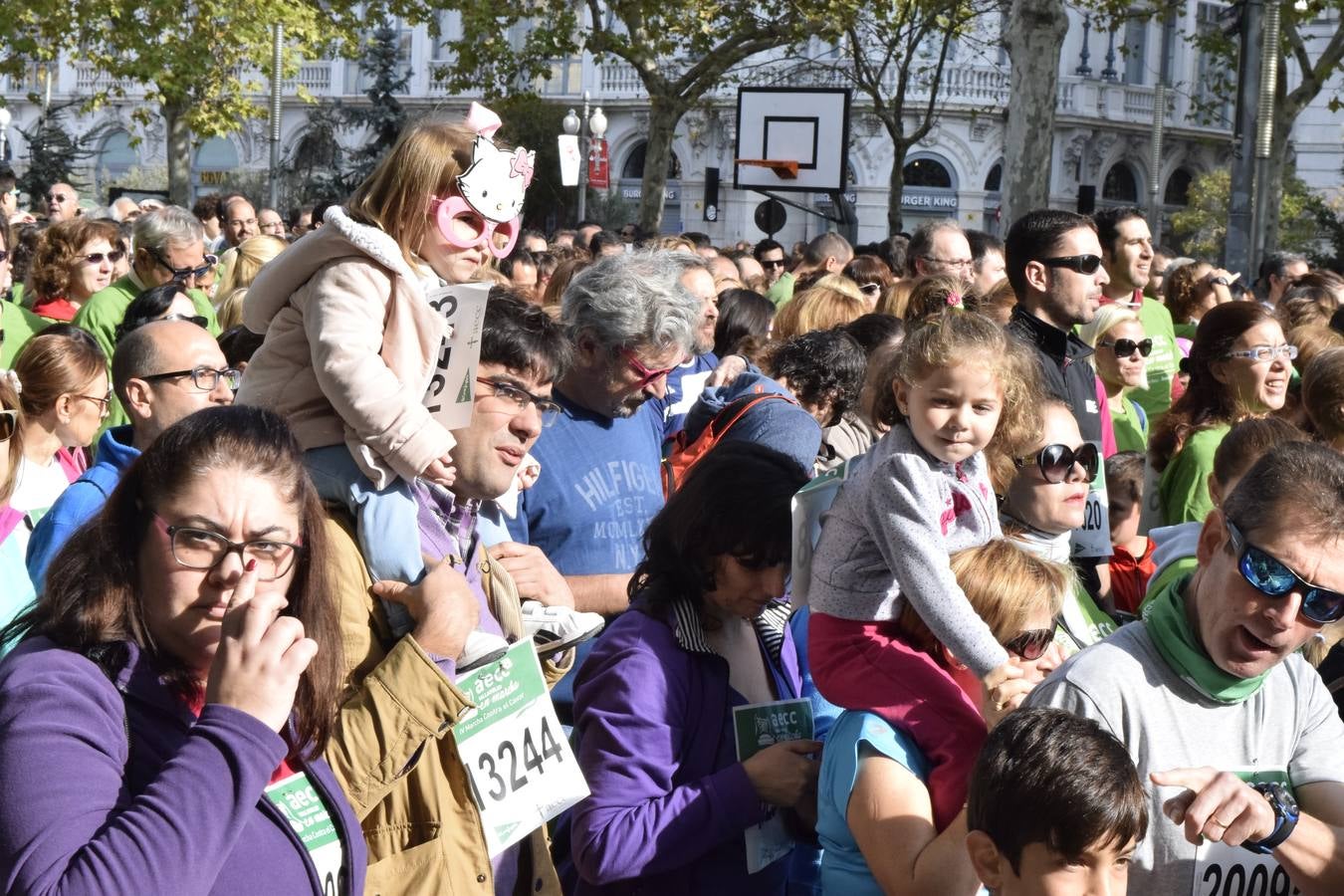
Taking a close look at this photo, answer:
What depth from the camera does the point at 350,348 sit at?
330 cm

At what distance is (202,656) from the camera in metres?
2.42

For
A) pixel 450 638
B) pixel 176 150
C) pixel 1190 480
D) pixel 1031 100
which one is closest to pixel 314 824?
pixel 450 638

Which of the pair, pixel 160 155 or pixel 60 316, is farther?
pixel 160 155

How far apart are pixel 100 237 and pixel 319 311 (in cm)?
549

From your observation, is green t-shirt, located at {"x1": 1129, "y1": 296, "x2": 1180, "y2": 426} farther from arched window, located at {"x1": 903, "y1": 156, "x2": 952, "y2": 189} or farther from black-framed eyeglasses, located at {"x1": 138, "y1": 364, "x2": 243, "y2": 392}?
arched window, located at {"x1": 903, "y1": 156, "x2": 952, "y2": 189}

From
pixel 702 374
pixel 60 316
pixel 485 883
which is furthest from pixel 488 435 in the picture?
pixel 60 316

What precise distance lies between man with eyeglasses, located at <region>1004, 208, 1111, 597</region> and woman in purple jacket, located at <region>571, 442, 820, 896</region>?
2.49 metres

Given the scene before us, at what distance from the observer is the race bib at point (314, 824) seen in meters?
2.53

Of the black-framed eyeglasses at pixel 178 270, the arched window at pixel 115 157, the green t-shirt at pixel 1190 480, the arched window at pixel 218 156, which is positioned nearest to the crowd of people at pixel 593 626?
the green t-shirt at pixel 1190 480

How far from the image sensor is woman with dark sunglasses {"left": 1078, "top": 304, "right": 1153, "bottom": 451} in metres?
6.97

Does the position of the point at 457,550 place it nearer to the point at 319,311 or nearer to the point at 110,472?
the point at 319,311

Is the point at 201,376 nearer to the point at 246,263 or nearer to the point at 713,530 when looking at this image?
the point at 713,530

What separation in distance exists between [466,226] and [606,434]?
1.16m

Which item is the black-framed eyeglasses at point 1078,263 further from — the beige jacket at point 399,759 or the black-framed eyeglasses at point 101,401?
the beige jacket at point 399,759
